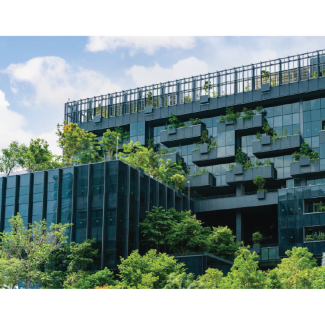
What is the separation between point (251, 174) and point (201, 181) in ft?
22.0

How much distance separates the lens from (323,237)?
2391 inches

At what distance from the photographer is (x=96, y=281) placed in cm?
4750

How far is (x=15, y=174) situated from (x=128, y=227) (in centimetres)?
1431

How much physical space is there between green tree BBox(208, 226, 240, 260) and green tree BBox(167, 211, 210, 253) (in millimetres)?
2482

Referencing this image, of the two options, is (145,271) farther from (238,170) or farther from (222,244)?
(238,170)

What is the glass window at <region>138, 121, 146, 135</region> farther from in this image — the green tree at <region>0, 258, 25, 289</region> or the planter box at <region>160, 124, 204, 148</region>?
the green tree at <region>0, 258, 25, 289</region>

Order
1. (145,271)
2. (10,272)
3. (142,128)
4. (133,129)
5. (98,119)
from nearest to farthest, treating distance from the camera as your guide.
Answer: (145,271) < (10,272) < (142,128) < (133,129) < (98,119)

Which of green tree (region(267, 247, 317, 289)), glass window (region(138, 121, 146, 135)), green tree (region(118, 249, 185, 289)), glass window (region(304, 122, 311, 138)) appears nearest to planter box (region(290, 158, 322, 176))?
glass window (region(304, 122, 311, 138))

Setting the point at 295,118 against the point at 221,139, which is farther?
the point at 221,139

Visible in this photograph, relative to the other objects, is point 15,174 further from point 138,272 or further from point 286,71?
point 286,71

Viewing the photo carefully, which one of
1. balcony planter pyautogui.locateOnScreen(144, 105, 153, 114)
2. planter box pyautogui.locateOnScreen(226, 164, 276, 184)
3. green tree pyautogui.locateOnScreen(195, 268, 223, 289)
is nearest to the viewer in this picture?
green tree pyautogui.locateOnScreen(195, 268, 223, 289)

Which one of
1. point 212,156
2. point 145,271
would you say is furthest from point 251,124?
point 145,271

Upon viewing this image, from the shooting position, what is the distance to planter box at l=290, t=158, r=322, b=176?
70.0 m
